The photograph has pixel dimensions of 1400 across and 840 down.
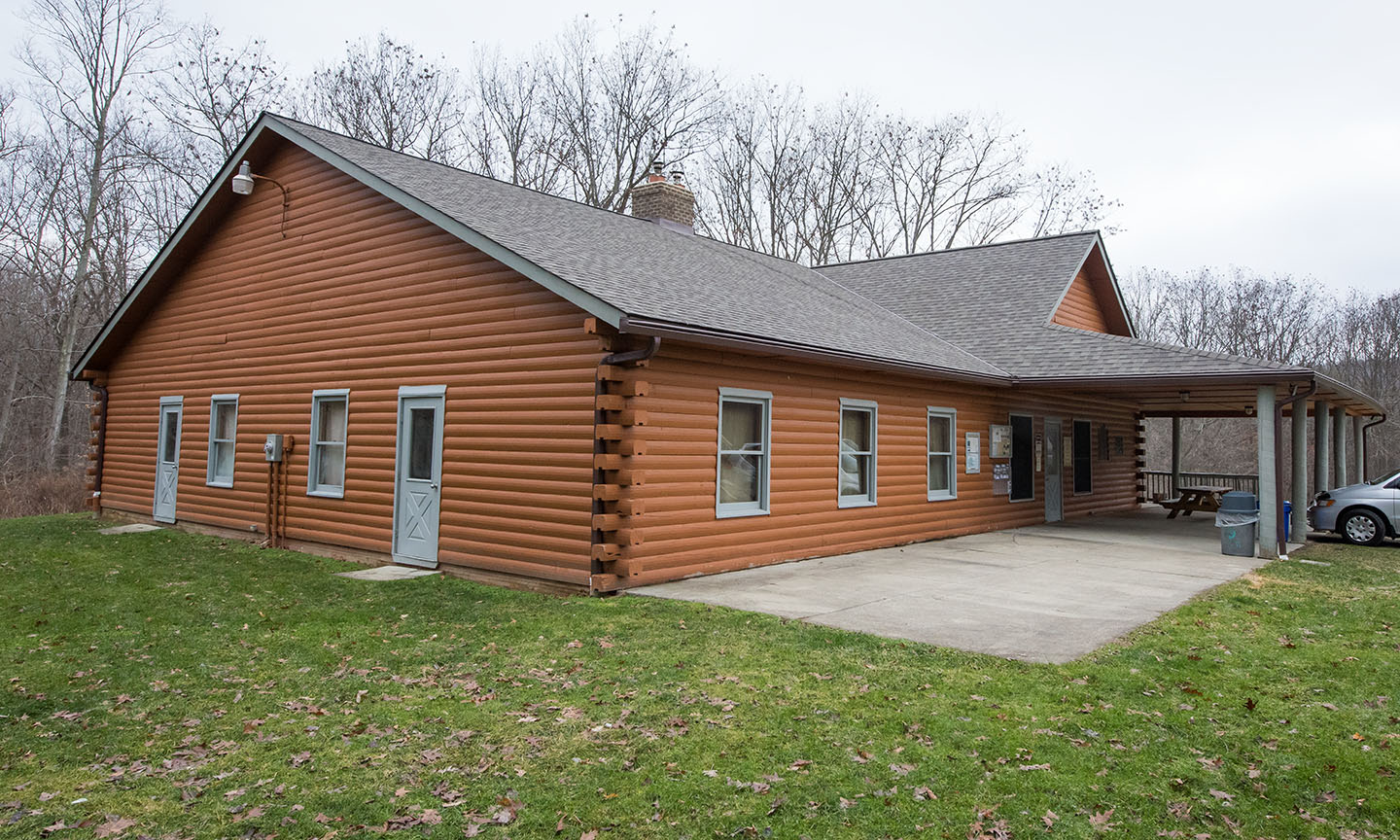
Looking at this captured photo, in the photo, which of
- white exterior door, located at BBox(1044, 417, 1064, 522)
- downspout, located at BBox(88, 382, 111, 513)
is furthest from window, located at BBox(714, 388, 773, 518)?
downspout, located at BBox(88, 382, 111, 513)

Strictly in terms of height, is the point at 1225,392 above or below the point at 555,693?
above

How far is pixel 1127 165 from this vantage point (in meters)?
29.5

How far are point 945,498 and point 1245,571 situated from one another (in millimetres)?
4451

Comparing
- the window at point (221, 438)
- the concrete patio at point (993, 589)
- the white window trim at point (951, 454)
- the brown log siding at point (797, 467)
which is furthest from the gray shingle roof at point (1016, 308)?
the window at point (221, 438)

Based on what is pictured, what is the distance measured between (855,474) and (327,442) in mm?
7312

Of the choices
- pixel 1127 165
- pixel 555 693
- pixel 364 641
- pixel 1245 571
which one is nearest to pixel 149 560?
pixel 364 641

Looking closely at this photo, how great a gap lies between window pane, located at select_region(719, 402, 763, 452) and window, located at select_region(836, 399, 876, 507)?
1.74 meters

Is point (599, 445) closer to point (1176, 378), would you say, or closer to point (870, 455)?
point (870, 455)

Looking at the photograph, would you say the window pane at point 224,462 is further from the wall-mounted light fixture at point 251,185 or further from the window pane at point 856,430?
the window pane at point 856,430

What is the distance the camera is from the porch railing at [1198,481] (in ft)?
79.3

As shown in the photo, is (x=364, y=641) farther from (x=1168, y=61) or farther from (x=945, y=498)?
(x=1168, y=61)

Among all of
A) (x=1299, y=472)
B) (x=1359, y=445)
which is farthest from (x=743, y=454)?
(x=1359, y=445)

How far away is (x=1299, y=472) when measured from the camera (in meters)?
14.0

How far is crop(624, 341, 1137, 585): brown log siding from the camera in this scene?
30.9 feet
